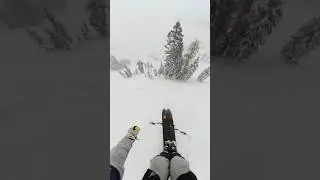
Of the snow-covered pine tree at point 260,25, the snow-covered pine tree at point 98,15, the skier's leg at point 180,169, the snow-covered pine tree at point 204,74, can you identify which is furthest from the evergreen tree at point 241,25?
the snow-covered pine tree at point 204,74

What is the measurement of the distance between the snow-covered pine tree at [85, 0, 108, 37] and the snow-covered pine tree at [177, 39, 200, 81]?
943mm

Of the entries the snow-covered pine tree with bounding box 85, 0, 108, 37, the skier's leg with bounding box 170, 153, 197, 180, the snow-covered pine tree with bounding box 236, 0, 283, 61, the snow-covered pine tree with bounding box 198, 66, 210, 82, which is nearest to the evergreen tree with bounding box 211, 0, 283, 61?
the snow-covered pine tree with bounding box 236, 0, 283, 61

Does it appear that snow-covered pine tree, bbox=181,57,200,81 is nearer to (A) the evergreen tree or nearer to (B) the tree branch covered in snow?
(B) the tree branch covered in snow

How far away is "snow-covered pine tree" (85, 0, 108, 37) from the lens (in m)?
0.75

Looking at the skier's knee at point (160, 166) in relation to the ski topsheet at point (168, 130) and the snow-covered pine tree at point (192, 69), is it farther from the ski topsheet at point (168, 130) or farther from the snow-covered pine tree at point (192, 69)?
the snow-covered pine tree at point (192, 69)

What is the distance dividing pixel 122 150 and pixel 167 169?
22 cm

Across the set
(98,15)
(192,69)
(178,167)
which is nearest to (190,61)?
(192,69)

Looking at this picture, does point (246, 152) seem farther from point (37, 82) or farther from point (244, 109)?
point (37, 82)

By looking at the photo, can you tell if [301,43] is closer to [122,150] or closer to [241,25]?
[241,25]

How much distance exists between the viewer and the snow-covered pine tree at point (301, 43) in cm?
85

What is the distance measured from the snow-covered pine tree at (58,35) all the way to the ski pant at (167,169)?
2.62ft

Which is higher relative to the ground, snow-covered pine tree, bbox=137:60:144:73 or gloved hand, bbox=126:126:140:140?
snow-covered pine tree, bbox=137:60:144:73

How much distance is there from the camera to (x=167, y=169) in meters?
1.41

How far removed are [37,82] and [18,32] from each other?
0.12 meters
